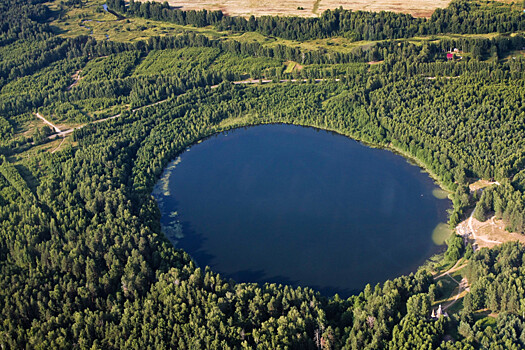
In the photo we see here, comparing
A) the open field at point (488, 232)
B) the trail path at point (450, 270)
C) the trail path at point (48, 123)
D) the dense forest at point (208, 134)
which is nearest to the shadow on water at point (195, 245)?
the dense forest at point (208, 134)

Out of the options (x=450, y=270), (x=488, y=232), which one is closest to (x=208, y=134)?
(x=488, y=232)

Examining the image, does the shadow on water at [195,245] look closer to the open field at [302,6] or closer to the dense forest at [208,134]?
the dense forest at [208,134]

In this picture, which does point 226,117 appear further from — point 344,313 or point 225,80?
point 344,313

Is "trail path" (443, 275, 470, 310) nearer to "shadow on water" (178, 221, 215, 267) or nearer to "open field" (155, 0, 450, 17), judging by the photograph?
"shadow on water" (178, 221, 215, 267)

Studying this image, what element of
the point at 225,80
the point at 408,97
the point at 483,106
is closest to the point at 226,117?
the point at 225,80

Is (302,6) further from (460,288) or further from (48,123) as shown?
(460,288)
